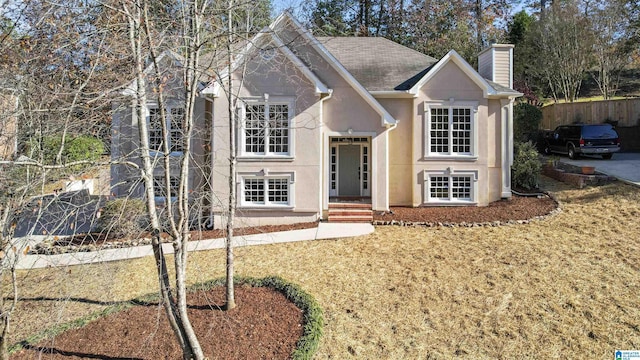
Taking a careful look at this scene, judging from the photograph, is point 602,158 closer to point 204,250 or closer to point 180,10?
point 204,250

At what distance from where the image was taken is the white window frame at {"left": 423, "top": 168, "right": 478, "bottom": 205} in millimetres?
15008

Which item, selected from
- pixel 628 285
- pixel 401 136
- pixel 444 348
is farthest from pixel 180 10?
pixel 401 136

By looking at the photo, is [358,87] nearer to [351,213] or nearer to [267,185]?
[351,213]

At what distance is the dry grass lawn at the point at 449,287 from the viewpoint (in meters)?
6.54

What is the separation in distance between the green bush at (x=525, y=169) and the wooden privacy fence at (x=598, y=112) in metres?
13.7

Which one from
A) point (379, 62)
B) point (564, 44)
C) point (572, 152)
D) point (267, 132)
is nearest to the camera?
point (267, 132)

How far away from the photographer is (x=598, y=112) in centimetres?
2731

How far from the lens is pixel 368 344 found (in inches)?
259

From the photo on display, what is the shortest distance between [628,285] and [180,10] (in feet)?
31.0

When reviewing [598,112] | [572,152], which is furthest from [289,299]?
[598,112]

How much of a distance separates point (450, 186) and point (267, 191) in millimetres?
6754

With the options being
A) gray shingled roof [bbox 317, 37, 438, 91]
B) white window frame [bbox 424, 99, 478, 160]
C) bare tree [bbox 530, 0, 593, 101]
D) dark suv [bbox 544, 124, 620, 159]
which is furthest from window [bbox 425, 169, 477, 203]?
bare tree [bbox 530, 0, 593, 101]

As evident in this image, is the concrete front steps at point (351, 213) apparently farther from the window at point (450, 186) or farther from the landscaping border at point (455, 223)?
the window at point (450, 186)

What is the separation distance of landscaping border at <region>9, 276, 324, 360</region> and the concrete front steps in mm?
4935
